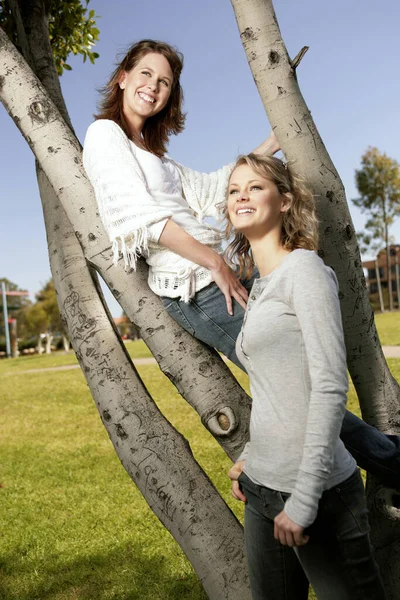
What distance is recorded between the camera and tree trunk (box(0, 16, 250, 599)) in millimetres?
2602

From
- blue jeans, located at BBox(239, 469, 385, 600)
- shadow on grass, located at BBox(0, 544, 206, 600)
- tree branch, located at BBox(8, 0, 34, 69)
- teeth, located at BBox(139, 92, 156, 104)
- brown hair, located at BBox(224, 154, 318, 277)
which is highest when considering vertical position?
tree branch, located at BBox(8, 0, 34, 69)

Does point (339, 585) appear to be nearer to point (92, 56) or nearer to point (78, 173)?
point (78, 173)

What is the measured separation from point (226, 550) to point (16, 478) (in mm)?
6002

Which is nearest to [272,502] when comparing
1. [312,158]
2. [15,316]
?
[312,158]

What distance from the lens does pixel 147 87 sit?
2924 mm

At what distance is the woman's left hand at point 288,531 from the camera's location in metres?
1.81

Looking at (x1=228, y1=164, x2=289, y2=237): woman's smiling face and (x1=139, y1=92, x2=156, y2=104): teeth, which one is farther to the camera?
(x1=139, y1=92, x2=156, y2=104): teeth

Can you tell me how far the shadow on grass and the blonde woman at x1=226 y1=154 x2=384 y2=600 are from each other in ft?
8.73

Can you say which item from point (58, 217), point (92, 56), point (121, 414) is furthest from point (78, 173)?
point (92, 56)

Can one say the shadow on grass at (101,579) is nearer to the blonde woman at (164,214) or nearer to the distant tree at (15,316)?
the blonde woman at (164,214)

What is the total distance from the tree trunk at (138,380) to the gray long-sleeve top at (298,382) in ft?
1.93

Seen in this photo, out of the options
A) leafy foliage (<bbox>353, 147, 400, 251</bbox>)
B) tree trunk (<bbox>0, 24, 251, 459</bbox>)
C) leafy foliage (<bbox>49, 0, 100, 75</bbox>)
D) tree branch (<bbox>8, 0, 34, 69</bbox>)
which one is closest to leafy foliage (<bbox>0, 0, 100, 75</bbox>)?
leafy foliage (<bbox>49, 0, 100, 75</bbox>)

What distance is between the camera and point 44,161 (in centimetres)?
300

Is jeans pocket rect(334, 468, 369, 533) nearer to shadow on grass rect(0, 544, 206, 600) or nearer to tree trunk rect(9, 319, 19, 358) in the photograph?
shadow on grass rect(0, 544, 206, 600)
